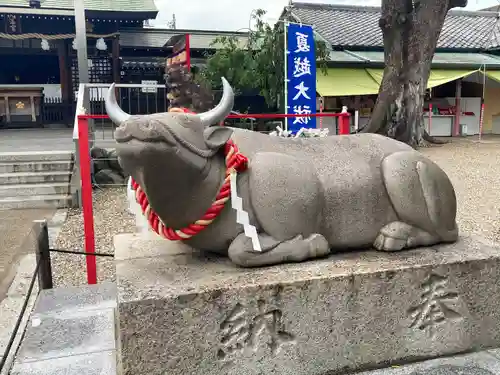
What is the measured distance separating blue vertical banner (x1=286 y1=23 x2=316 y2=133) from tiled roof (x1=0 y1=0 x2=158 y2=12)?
29.0 ft

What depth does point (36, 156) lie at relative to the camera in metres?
8.79

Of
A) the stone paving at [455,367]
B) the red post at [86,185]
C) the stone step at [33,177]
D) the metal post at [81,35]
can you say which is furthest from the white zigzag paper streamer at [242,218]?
the metal post at [81,35]

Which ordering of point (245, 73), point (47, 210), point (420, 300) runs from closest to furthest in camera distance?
point (420, 300), point (47, 210), point (245, 73)

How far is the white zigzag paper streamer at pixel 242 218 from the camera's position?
2371mm

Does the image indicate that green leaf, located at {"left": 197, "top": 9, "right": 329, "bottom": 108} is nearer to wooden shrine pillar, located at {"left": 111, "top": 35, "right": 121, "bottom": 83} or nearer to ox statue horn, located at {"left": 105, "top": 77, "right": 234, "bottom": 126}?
wooden shrine pillar, located at {"left": 111, "top": 35, "right": 121, "bottom": 83}

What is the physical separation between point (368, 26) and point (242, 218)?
16968 millimetres

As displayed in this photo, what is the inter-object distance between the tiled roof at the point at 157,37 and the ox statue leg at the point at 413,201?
1359 cm

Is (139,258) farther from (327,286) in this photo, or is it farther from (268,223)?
(327,286)

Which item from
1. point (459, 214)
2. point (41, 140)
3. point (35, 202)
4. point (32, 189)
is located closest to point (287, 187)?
point (459, 214)

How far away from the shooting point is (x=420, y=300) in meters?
2.50

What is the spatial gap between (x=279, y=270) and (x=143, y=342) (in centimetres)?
71

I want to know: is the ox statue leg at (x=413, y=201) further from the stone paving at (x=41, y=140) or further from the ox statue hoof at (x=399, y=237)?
the stone paving at (x=41, y=140)

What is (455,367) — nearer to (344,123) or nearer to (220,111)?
(220,111)

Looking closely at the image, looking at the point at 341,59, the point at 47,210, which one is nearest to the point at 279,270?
the point at 47,210
